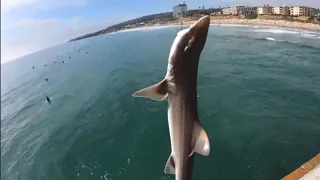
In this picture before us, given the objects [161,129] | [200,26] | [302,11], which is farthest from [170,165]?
[302,11]

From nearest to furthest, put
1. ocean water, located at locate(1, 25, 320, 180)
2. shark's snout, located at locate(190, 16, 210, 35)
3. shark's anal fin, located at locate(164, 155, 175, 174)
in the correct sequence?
shark's snout, located at locate(190, 16, 210, 35)
shark's anal fin, located at locate(164, 155, 175, 174)
ocean water, located at locate(1, 25, 320, 180)

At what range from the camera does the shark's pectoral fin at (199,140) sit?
4.61 meters

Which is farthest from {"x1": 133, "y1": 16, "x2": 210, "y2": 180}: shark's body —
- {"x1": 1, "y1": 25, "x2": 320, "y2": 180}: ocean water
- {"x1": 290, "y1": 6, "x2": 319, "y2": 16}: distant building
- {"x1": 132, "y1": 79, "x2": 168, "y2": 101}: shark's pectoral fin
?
{"x1": 290, "y1": 6, "x2": 319, "y2": 16}: distant building

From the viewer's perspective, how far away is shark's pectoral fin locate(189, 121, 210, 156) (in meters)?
4.61

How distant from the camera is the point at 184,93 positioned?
443cm

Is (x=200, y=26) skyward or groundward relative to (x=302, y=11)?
skyward

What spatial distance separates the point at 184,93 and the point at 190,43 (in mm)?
920

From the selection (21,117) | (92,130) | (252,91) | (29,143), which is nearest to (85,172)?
(92,130)

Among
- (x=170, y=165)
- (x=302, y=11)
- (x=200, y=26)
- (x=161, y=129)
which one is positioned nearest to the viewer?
(x=200, y=26)

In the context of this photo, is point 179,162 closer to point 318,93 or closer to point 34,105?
point 318,93

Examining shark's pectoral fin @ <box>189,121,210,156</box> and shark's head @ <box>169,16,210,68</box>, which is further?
shark's pectoral fin @ <box>189,121,210,156</box>

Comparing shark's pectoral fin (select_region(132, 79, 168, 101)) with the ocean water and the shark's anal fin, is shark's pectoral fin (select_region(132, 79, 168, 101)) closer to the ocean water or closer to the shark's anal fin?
the shark's anal fin

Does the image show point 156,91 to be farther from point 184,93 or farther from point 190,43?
point 190,43

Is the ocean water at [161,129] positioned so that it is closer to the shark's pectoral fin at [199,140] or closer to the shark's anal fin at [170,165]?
the shark's anal fin at [170,165]
